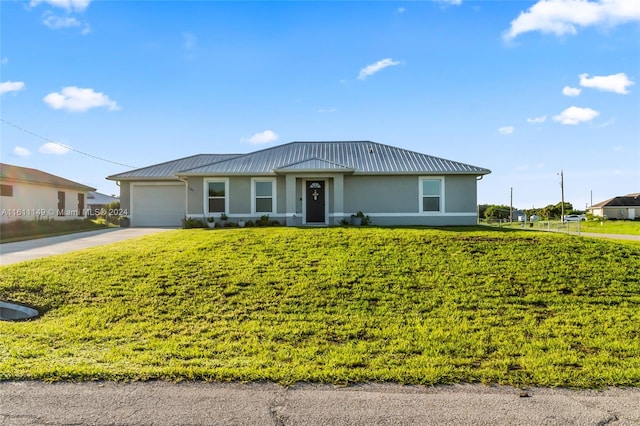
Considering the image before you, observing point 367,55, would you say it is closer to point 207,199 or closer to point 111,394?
point 207,199

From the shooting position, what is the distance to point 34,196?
23.8m

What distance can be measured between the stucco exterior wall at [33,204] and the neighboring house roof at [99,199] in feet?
59.4

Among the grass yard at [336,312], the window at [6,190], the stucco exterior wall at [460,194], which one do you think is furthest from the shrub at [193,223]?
the window at [6,190]

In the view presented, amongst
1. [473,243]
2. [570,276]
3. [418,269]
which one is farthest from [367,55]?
[570,276]

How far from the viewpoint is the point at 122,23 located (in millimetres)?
11039

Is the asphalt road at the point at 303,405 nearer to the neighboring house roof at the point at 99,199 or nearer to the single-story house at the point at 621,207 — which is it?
the neighboring house roof at the point at 99,199

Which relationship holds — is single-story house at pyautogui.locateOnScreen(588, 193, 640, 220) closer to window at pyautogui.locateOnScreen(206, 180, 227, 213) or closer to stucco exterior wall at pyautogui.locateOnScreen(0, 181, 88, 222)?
window at pyautogui.locateOnScreen(206, 180, 227, 213)

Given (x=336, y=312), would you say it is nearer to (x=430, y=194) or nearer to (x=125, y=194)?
(x=430, y=194)

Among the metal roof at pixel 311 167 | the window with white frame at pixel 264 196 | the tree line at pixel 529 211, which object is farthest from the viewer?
the tree line at pixel 529 211

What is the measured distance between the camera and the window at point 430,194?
1755cm

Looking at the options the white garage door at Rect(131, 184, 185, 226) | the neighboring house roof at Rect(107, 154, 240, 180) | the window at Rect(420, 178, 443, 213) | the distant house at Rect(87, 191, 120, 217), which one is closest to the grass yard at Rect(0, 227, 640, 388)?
the window at Rect(420, 178, 443, 213)

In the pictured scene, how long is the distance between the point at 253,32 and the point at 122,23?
3.65 meters

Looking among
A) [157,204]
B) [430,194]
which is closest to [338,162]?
[430,194]

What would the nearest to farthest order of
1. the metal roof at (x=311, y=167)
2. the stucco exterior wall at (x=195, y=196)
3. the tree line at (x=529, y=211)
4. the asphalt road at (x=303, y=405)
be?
the asphalt road at (x=303, y=405), the metal roof at (x=311, y=167), the stucco exterior wall at (x=195, y=196), the tree line at (x=529, y=211)
